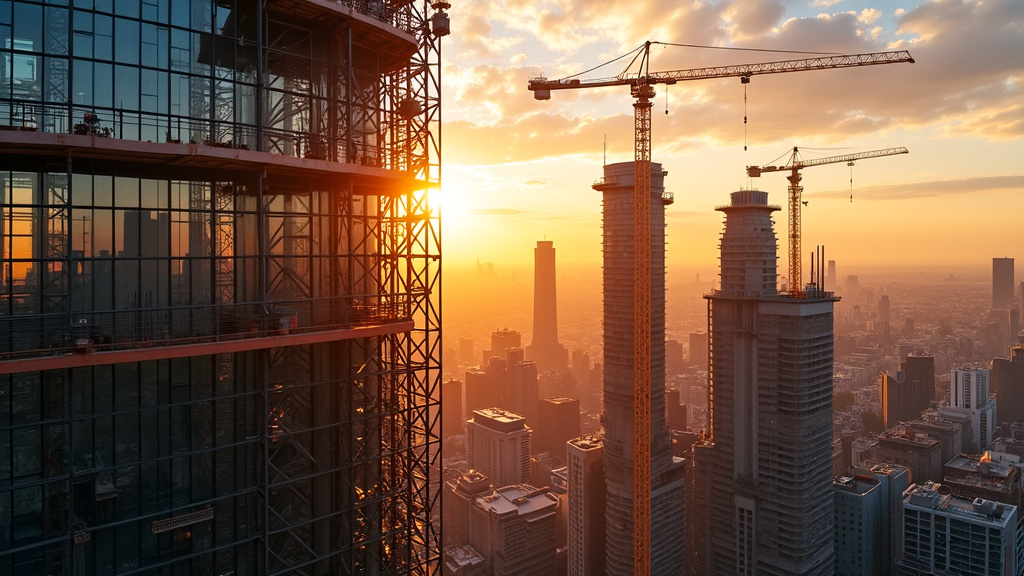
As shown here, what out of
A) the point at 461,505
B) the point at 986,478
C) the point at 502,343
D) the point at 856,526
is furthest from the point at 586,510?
the point at 502,343

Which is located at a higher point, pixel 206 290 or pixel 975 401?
pixel 206 290

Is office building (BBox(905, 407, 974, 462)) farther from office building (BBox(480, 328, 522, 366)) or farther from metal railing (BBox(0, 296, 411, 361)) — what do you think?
metal railing (BBox(0, 296, 411, 361))

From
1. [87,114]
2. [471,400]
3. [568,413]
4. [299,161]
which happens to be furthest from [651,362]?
[471,400]

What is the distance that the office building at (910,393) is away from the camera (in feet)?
440

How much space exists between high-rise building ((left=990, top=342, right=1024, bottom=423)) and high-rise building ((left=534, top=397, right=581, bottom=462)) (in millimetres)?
101251

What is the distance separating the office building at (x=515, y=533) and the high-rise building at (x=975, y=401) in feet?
305

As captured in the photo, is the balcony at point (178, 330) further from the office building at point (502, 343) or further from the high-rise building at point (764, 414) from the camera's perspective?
the office building at point (502, 343)

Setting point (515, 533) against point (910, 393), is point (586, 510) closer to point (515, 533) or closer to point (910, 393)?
point (515, 533)

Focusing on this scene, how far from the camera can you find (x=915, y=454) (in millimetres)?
94125

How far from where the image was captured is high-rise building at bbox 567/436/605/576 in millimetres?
69812

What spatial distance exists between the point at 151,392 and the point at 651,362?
2129 inches

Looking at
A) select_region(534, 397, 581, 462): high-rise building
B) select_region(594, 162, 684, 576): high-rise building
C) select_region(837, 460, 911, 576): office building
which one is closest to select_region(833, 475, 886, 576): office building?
select_region(837, 460, 911, 576): office building

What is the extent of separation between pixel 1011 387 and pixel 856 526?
101115mm

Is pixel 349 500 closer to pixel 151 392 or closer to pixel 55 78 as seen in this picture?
pixel 151 392
